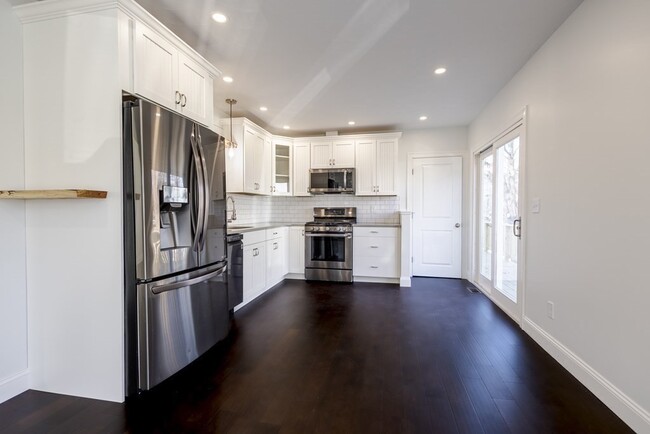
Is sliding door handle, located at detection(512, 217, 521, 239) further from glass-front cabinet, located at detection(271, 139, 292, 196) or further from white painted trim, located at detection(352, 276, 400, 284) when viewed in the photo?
glass-front cabinet, located at detection(271, 139, 292, 196)

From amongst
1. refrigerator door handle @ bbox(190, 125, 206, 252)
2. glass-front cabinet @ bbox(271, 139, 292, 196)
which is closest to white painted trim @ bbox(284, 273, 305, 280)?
glass-front cabinet @ bbox(271, 139, 292, 196)

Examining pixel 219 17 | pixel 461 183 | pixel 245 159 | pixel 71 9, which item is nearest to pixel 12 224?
pixel 71 9

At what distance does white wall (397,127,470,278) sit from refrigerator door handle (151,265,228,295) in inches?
137

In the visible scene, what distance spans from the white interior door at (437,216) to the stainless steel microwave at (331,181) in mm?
1124

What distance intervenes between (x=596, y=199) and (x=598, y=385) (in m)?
1.14

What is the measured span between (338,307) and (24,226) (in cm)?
280

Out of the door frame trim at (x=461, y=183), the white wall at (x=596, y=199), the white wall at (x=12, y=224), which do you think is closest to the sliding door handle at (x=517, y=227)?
the white wall at (x=596, y=199)

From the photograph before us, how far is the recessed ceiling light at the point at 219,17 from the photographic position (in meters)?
2.08

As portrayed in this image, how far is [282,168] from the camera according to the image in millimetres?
5066

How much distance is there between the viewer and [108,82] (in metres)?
1.73

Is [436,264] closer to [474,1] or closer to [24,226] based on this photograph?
[474,1]

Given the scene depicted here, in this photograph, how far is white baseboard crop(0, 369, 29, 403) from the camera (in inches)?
68.7

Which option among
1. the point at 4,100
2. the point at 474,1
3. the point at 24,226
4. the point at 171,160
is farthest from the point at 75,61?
the point at 474,1

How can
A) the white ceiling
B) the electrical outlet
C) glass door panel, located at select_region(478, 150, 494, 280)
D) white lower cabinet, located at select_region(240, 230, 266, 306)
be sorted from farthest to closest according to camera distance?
glass door panel, located at select_region(478, 150, 494, 280)
white lower cabinet, located at select_region(240, 230, 266, 306)
the electrical outlet
the white ceiling
